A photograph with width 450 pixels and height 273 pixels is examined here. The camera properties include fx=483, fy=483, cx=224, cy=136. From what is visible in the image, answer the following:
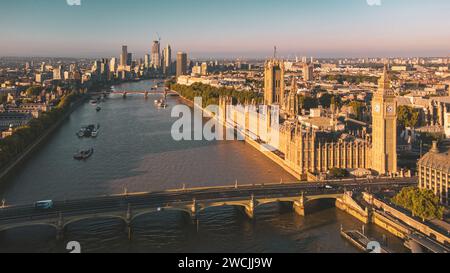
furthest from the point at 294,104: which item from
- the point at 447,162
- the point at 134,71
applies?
the point at 134,71

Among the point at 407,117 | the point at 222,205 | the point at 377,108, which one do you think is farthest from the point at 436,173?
the point at 407,117

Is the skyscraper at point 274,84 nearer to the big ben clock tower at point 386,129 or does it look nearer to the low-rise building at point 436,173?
the big ben clock tower at point 386,129

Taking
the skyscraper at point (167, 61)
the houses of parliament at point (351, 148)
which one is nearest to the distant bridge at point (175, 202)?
the houses of parliament at point (351, 148)

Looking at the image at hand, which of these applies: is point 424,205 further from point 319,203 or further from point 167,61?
point 167,61

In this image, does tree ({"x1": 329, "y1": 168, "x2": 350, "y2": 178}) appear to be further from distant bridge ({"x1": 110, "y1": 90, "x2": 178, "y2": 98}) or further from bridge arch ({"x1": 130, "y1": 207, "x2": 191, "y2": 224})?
distant bridge ({"x1": 110, "y1": 90, "x2": 178, "y2": 98})
